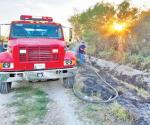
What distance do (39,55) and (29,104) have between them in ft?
6.31

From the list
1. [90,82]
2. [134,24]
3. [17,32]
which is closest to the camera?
[17,32]

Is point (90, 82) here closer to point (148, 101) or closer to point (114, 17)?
point (148, 101)

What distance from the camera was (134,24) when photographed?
830 inches

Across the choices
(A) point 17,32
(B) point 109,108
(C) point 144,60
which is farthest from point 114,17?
(B) point 109,108

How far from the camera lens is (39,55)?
9.46 metres

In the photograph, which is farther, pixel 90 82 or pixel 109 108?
pixel 90 82

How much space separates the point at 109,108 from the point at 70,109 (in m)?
1.09

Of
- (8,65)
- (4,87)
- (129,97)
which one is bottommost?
(129,97)

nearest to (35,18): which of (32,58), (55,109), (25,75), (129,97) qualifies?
(32,58)

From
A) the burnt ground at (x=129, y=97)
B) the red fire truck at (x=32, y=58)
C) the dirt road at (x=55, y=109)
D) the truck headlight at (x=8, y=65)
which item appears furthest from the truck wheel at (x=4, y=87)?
the burnt ground at (x=129, y=97)

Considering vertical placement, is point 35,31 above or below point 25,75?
above

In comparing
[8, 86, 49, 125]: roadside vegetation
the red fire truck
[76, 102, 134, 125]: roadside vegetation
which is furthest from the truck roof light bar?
[76, 102, 134, 125]: roadside vegetation

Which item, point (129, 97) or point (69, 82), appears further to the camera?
point (69, 82)

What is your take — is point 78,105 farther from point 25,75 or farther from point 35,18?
point 35,18
